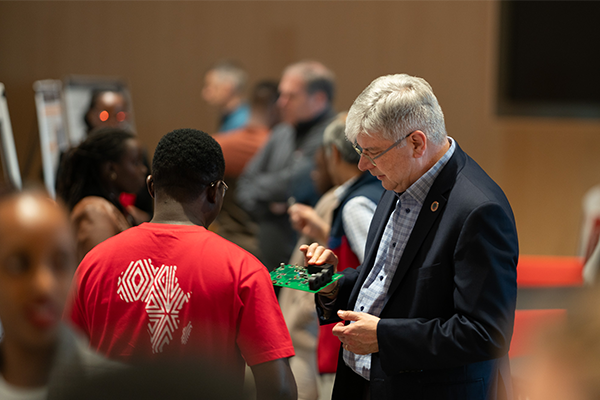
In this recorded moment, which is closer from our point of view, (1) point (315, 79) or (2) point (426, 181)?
(2) point (426, 181)

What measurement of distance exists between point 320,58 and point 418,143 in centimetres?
490

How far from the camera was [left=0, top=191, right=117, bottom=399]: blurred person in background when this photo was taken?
57 centimetres

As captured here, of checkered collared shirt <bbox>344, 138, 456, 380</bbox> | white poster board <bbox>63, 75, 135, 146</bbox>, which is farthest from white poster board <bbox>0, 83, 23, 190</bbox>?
checkered collared shirt <bbox>344, 138, 456, 380</bbox>

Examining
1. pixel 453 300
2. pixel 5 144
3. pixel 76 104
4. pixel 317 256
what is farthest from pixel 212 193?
pixel 76 104

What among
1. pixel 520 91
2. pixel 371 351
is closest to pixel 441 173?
pixel 371 351

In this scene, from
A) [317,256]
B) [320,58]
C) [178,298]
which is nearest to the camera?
[178,298]

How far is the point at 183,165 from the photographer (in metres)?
1.48

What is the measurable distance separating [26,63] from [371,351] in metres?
6.83

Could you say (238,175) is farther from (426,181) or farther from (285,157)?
(426,181)

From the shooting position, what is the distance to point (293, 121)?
4.20 metres

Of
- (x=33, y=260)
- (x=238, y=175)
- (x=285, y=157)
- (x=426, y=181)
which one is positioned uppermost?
(x=33, y=260)

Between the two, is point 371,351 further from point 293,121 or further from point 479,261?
point 293,121

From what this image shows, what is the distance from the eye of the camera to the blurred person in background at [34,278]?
22.5 inches

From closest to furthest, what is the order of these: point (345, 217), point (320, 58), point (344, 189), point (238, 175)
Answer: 1. point (345, 217)
2. point (344, 189)
3. point (238, 175)
4. point (320, 58)
